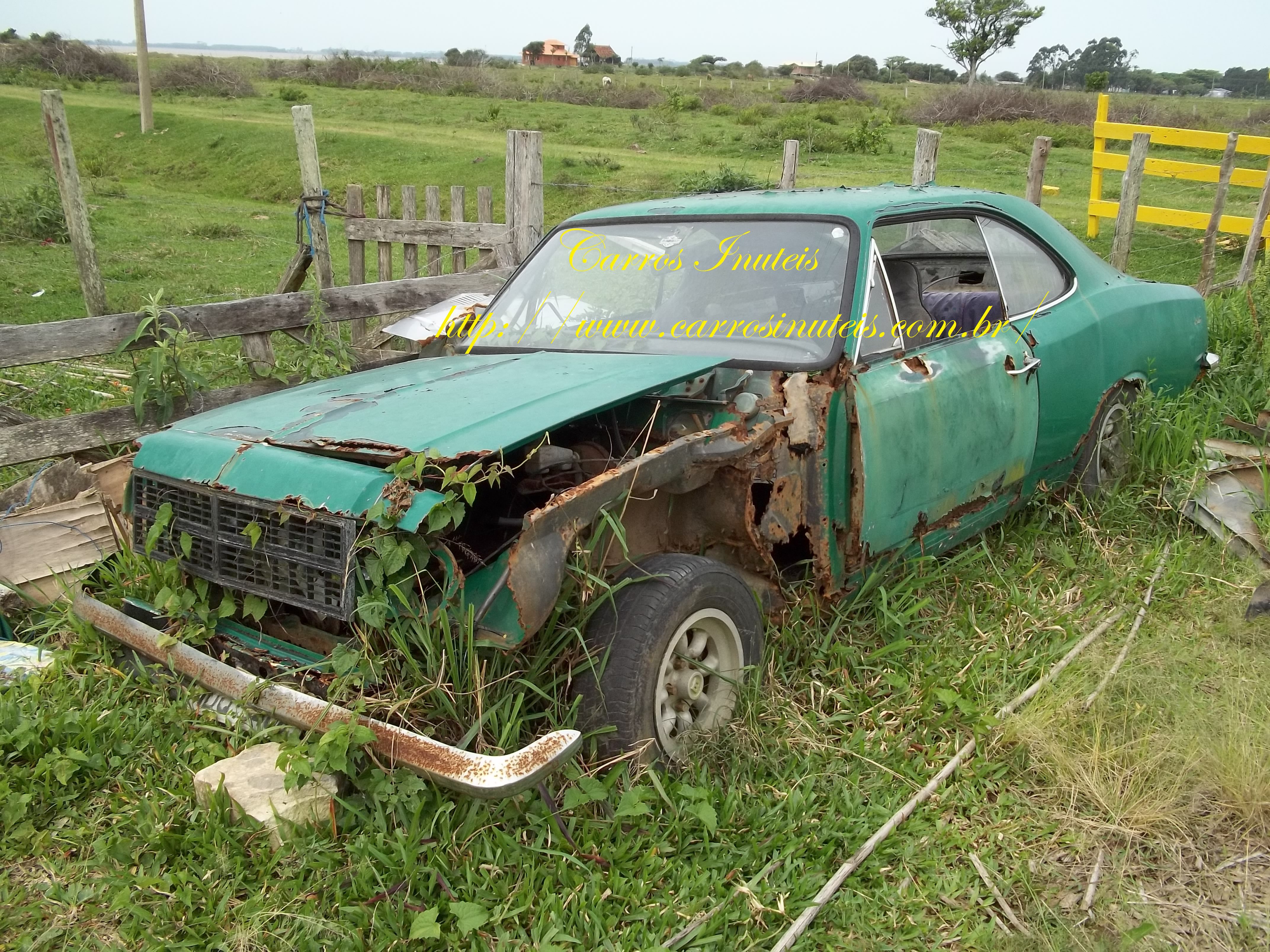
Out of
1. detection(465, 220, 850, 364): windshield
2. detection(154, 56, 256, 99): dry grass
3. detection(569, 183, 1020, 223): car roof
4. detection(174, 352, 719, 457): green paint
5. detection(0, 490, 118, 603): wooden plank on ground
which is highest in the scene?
detection(154, 56, 256, 99): dry grass

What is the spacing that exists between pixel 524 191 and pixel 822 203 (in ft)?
10.8

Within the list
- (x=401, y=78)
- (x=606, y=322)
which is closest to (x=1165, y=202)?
(x=606, y=322)

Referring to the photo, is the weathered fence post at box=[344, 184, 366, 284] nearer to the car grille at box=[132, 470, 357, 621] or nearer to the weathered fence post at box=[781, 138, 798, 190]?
the weathered fence post at box=[781, 138, 798, 190]

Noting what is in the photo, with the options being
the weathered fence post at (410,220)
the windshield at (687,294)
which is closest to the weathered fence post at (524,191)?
the weathered fence post at (410,220)

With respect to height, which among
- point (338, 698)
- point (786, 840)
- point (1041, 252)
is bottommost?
point (786, 840)

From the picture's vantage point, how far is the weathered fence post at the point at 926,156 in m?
7.74

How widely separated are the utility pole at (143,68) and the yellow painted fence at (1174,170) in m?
20.7

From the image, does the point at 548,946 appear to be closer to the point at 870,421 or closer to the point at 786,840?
the point at 786,840

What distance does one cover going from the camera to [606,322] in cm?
402

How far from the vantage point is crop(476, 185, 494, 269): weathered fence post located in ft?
23.3

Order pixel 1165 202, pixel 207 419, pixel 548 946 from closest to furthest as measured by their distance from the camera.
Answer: pixel 548 946 < pixel 207 419 < pixel 1165 202

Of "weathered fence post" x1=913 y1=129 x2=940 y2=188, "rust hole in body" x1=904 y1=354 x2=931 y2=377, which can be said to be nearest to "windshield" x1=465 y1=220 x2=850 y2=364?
"rust hole in body" x1=904 y1=354 x2=931 y2=377

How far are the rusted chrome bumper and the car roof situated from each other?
237 cm

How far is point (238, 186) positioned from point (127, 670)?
21.5 m
